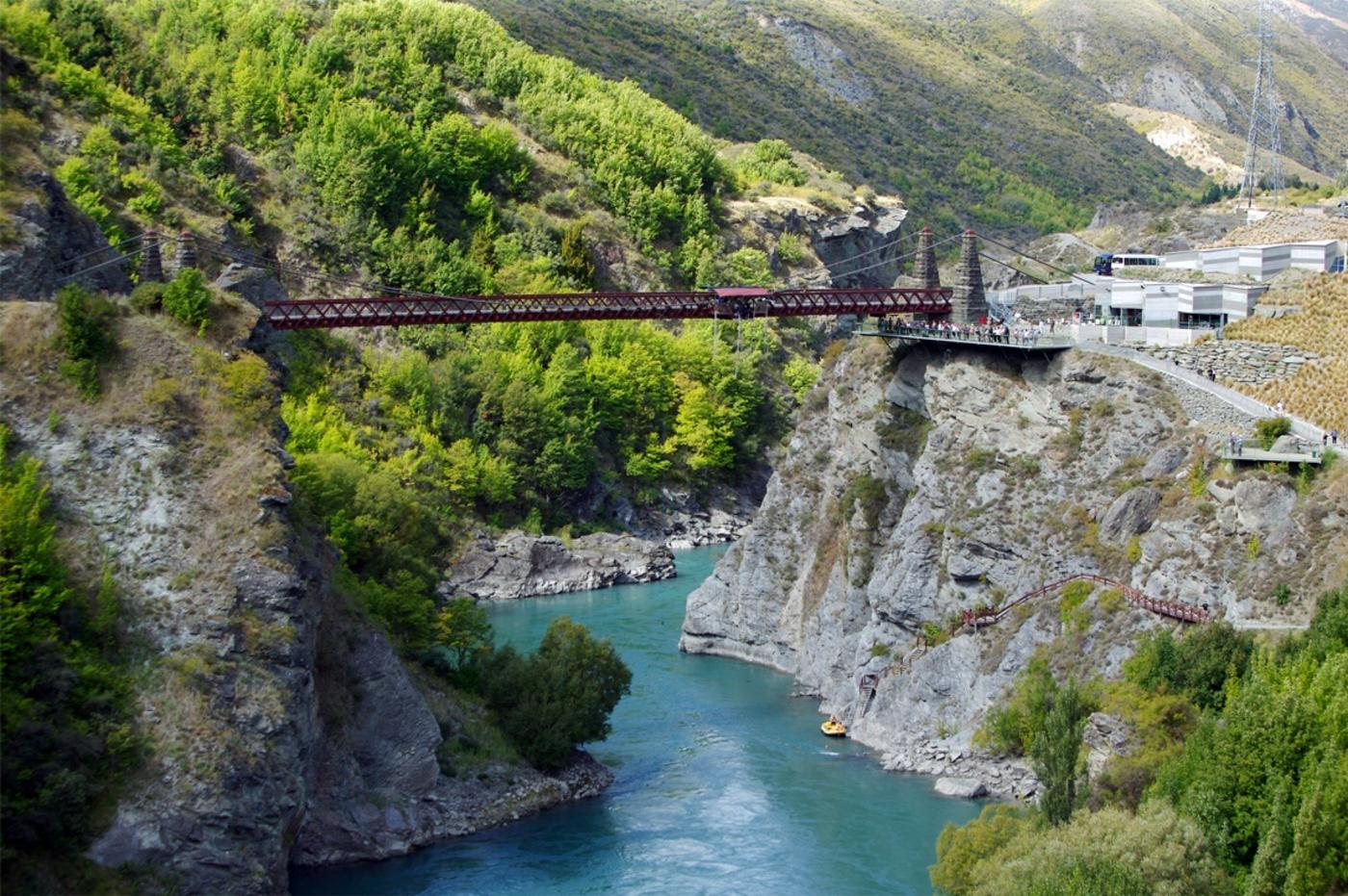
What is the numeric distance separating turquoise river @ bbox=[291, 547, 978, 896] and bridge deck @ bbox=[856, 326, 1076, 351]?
1125 centimetres

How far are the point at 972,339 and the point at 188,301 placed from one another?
21.9 m

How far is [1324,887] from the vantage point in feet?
93.6

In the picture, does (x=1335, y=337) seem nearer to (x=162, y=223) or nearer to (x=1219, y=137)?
(x=162, y=223)

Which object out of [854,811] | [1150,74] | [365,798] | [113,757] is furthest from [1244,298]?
[1150,74]

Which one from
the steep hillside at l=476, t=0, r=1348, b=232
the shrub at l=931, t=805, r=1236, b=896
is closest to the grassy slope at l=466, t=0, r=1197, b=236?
the steep hillside at l=476, t=0, r=1348, b=232

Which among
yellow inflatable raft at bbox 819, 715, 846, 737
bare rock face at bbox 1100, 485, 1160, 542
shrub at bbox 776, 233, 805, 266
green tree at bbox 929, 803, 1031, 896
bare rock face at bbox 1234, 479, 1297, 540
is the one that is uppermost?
shrub at bbox 776, 233, 805, 266

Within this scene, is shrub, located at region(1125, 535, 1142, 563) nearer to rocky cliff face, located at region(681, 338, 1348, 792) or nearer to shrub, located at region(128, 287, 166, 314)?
rocky cliff face, located at region(681, 338, 1348, 792)

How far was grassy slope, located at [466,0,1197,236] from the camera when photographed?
128 meters

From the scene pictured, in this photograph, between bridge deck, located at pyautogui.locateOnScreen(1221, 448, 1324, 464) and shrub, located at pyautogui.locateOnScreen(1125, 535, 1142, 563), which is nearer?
bridge deck, located at pyautogui.locateOnScreen(1221, 448, 1324, 464)

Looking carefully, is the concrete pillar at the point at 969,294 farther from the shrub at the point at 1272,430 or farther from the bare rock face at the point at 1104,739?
the bare rock face at the point at 1104,739

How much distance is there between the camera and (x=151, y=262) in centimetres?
4416

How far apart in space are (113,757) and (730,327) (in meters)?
59.9

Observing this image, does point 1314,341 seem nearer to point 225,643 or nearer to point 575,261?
point 225,643

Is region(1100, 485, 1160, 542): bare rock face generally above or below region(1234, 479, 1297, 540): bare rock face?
below
